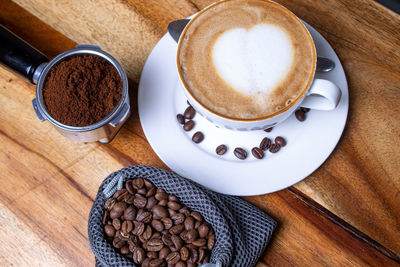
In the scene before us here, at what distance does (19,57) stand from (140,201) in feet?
1.54

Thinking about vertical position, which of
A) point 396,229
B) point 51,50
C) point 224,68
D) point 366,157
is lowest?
point 396,229

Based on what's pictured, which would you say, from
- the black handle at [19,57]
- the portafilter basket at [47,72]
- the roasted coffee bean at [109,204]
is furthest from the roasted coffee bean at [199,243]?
the black handle at [19,57]

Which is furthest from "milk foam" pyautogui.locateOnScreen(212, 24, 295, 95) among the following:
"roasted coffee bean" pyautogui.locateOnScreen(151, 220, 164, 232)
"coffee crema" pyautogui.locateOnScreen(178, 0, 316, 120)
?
"roasted coffee bean" pyautogui.locateOnScreen(151, 220, 164, 232)

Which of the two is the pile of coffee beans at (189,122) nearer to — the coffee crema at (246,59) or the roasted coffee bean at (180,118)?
the roasted coffee bean at (180,118)

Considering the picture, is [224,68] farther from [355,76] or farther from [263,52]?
[355,76]

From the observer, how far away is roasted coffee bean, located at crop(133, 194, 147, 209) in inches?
34.3

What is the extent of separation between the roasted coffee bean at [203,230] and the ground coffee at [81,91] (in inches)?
13.3

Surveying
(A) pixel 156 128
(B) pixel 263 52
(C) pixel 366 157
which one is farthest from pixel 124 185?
(C) pixel 366 157

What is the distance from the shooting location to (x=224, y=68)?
2.69 feet

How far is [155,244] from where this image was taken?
846 millimetres

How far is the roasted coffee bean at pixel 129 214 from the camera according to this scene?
0.86 metres

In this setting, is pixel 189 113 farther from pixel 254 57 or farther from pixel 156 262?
pixel 156 262

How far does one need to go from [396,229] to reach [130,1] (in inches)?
35.5

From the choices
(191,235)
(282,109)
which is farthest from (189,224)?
(282,109)
